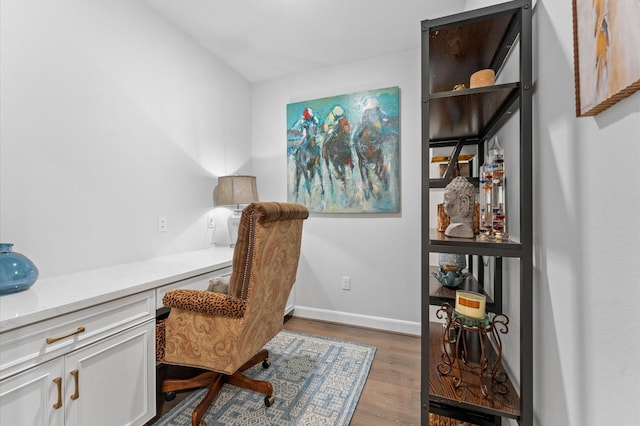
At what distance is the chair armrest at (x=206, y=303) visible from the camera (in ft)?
4.34

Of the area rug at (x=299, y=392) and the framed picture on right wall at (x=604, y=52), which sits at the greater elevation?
the framed picture on right wall at (x=604, y=52)

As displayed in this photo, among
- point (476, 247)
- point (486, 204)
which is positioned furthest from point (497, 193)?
point (476, 247)

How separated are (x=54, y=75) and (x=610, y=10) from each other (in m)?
2.20

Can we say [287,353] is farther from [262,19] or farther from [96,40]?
[262,19]

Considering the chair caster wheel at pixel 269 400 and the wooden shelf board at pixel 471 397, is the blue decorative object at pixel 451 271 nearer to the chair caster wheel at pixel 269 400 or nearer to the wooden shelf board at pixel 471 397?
the wooden shelf board at pixel 471 397

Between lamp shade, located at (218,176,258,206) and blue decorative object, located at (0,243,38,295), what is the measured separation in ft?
4.54

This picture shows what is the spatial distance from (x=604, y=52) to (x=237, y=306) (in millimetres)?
1454

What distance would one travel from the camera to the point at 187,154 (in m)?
2.32

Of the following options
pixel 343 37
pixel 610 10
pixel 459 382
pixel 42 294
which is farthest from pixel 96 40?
pixel 459 382

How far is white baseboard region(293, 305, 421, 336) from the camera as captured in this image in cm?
250

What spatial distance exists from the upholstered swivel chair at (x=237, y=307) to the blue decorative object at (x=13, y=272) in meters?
0.53

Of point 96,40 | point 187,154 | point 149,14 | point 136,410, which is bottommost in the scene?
point 136,410

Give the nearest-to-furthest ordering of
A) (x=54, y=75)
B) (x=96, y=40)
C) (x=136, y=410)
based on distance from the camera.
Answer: (x=136, y=410), (x=54, y=75), (x=96, y=40)

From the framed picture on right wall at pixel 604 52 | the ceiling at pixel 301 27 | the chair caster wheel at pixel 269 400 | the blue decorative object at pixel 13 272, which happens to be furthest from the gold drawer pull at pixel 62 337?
the ceiling at pixel 301 27
